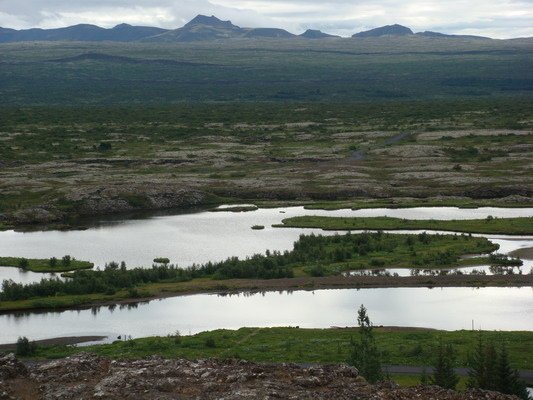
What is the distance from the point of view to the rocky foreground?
2903 cm

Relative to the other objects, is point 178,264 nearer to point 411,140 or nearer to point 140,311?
point 140,311

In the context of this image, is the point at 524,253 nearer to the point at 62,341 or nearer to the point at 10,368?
the point at 62,341

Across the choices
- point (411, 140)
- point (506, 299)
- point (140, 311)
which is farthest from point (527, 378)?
point (411, 140)

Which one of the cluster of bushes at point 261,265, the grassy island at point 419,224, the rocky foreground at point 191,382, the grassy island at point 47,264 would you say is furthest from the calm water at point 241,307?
the rocky foreground at point 191,382

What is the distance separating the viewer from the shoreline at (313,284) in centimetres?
6338

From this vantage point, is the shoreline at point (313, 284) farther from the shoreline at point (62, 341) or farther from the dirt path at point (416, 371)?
the dirt path at point (416, 371)

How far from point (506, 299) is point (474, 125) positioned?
383ft

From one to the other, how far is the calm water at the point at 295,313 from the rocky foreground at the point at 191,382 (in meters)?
21.5

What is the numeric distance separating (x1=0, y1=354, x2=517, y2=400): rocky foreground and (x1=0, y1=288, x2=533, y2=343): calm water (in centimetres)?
2149

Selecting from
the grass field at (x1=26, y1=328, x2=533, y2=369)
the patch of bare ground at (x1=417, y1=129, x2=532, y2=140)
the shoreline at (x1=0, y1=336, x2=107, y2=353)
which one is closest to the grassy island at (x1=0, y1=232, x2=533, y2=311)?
the shoreline at (x1=0, y1=336, x2=107, y2=353)

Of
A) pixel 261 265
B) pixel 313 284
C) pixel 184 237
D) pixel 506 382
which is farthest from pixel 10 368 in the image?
pixel 184 237

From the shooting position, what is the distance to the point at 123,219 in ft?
320

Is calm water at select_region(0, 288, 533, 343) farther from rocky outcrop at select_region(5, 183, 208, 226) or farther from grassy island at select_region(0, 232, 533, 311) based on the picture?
rocky outcrop at select_region(5, 183, 208, 226)

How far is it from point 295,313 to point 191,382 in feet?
93.3
